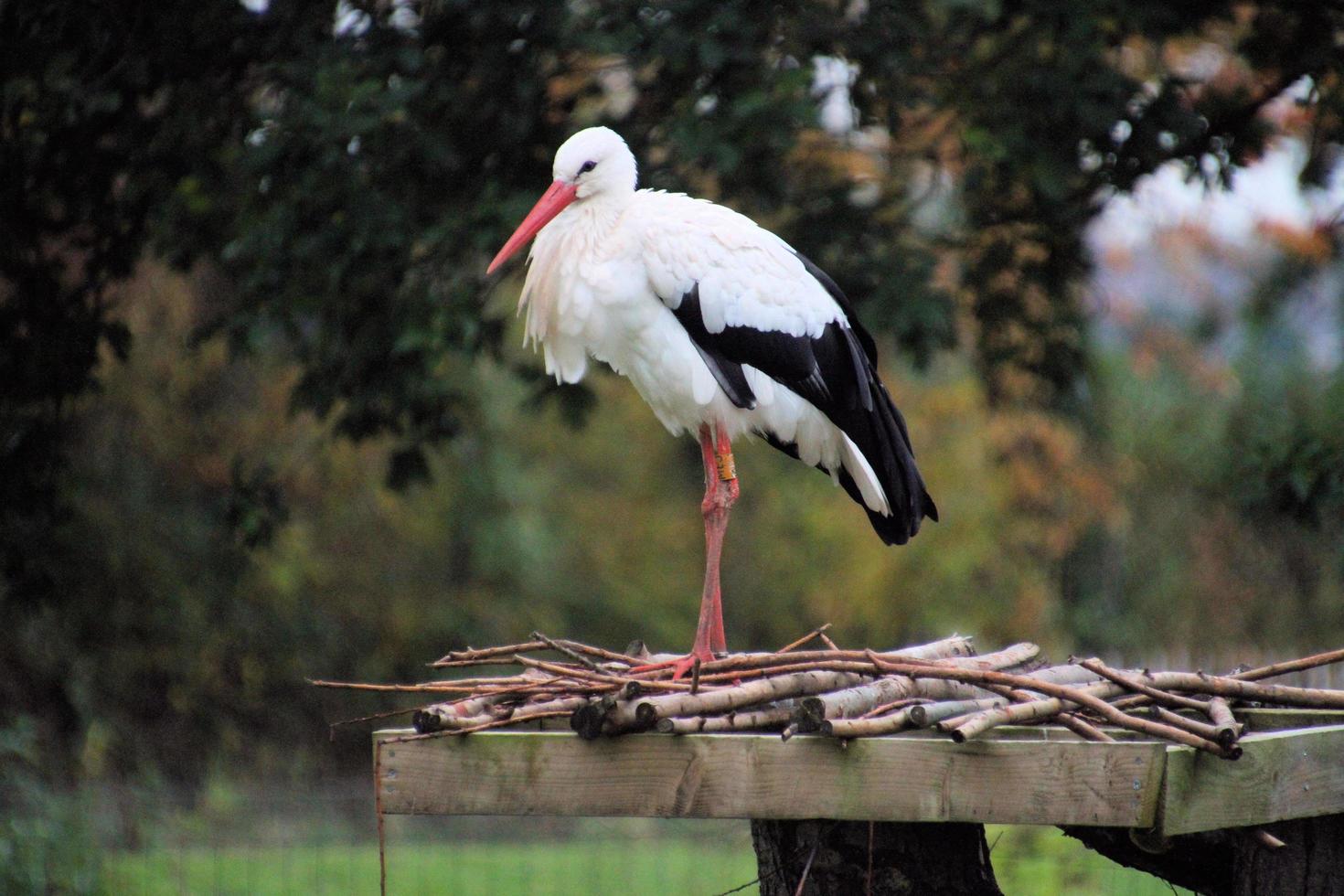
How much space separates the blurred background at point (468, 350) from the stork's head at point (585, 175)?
1042mm

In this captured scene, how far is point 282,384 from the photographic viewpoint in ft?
35.4

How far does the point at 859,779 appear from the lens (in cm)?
248

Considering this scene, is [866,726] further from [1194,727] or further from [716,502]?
[716,502]

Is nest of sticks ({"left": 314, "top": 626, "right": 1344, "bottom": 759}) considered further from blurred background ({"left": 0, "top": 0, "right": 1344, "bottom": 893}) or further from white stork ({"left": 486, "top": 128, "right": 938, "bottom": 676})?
blurred background ({"left": 0, "top": 0, "right": 1344, "bottom": 893})

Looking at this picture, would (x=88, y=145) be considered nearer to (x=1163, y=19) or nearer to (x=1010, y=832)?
(x=1163, y=19)

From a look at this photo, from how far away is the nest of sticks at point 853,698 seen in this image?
97.1 inches

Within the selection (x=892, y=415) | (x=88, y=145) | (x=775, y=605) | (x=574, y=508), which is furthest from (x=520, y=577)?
(x=892, y=415)

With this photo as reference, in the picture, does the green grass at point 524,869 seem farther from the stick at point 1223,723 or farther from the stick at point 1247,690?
the stick at point 1223,723

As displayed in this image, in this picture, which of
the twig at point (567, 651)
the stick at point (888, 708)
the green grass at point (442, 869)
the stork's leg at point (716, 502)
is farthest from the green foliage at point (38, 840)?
the stick at point (888, 708)

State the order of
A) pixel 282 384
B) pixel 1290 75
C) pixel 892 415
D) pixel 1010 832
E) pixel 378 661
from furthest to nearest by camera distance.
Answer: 1. pixel 378 661
2. pixel 282 384
3. pixel 1010 832
4. pixel 1290 75
5. pixel 892 415

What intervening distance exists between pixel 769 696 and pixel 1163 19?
12.9ft

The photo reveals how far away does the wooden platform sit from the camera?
7.95 feet

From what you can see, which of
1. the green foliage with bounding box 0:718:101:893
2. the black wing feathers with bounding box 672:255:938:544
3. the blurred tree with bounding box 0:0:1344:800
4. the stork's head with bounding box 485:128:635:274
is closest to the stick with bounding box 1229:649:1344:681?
the black wing feathers with bounding box 672:255:938:544

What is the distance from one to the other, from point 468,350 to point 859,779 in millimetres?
3287
